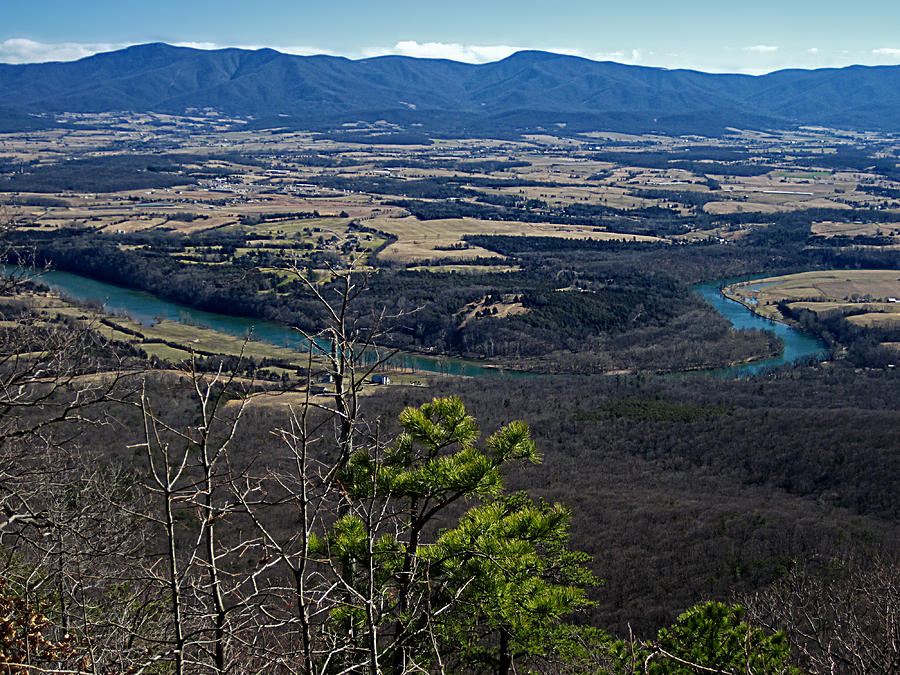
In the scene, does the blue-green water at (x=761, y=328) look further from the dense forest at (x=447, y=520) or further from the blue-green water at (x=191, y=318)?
the blue-green water at (x=191, y=318)

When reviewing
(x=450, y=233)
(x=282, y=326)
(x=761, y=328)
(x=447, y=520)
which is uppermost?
(x=447, y=520)

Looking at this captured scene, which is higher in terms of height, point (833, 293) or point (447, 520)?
point (447, 520)

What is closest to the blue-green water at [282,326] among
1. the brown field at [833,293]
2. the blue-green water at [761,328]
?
the blue-green water at [761,328]

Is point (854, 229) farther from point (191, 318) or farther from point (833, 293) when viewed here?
point (191, 318)

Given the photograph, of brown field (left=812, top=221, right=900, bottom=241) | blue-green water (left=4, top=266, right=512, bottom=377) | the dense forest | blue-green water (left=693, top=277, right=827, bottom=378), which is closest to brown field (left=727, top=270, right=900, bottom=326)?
blue-green water (left=693, top=277, right=827, bottom=378)

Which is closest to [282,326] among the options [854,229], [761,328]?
[761,328]

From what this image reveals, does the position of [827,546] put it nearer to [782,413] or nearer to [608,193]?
[782,413]

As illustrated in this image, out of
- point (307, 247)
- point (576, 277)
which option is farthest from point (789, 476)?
point (307, 247)

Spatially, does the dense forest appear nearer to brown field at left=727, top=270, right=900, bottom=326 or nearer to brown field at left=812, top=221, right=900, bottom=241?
brown field at left=727, top=270, right=900, bottom=326
